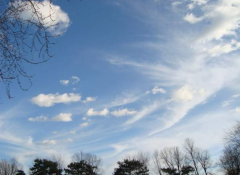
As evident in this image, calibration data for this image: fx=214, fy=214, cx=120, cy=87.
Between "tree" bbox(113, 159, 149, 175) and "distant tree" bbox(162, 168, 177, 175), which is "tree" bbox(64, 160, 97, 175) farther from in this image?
"distant tree" bbox(162, 168, 177, 175)

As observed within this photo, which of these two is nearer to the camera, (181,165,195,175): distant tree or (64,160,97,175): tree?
(64,160,97,175): tree

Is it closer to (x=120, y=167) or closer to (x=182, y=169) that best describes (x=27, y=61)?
(x=120, y=167)

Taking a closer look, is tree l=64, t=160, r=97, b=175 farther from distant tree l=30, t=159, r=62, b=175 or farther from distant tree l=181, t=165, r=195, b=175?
distant tree l=181, t=165, r=195, b=175

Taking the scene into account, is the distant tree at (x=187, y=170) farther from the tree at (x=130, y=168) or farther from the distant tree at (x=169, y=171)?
the tree at (x=130, y=168)

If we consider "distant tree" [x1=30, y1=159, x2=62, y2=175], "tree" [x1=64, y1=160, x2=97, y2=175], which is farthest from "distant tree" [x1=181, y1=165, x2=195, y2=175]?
"distant tree" [x1=30, y1=159, x2=62, y2=175]

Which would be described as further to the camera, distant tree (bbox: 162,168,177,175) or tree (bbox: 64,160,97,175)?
distant tree (bbox: 162,168,177,175)

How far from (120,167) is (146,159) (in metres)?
21.0

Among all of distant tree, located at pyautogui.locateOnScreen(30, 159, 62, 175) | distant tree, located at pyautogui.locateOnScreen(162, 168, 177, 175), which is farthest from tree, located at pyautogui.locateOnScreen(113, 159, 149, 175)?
distant tree, located at pyautogui.locateOnScreen(30, 159, 62, 175)

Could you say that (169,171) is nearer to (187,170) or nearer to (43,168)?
(187,170)

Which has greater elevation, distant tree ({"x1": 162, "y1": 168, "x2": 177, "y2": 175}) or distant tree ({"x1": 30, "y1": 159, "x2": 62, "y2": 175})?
distant tree ({"x1": 30, "y1": 159, "x2": 62, "y2": 175})

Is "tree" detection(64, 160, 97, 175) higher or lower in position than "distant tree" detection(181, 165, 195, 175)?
higher

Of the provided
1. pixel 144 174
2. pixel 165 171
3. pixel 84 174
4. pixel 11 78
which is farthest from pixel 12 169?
pixel 11 78

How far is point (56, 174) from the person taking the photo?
4403 centimetres

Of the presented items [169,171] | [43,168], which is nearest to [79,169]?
[43,168]
